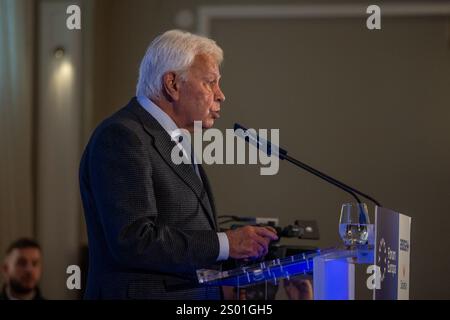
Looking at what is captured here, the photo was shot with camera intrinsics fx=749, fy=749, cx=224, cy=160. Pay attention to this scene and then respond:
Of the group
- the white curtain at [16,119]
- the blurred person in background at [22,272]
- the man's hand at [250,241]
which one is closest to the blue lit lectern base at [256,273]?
the man's hand at [250,241]

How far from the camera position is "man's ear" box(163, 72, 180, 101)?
1844mm

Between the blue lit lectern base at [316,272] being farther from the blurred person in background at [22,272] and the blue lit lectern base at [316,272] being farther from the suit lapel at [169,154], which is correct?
the blurred person in background at [22,272]

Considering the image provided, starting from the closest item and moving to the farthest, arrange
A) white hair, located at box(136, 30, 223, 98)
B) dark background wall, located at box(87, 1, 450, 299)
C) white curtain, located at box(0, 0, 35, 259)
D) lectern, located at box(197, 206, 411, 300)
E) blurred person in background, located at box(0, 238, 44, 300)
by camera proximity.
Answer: lectern, located at box(197, 206, 411, 300), white hair, located at box(136, 30, 223, 98), blurred person in background, located at box(0, 238, 44, 300), white curtain, located at box(0, 0, 35, 259), dark background wall, located at box(87, 1, 450, 299)

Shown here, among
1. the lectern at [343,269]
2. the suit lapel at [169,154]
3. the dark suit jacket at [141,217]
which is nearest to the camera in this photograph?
the lectern at [343,269]

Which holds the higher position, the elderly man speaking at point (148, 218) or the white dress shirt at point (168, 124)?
the white dress shirt at point (168, 124)

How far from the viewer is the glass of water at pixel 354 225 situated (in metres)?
1.64

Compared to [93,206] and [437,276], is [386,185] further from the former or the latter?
[93,206]

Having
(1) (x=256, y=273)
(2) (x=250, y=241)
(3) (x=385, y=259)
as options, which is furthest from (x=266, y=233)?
(3) (x=385, y=259)

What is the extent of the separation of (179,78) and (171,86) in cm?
3

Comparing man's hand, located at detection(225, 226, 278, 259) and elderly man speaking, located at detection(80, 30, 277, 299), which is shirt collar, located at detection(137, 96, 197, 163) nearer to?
elderly man speaking, located at detection(80, 30, 277, 299)

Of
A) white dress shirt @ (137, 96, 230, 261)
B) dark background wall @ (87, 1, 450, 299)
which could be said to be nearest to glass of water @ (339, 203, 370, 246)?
white dress shirt @ (137, 96, 230, 261)

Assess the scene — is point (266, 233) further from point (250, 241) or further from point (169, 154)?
point (169, 154)

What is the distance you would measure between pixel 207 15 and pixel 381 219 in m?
2.69

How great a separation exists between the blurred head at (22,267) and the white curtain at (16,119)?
54 centimetres
